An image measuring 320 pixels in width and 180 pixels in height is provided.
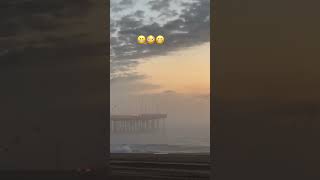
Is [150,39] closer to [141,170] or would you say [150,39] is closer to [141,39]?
[141,39]

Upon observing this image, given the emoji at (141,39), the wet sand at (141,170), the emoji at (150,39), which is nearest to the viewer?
the wet sand at (141,170)

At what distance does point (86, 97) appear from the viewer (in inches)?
156

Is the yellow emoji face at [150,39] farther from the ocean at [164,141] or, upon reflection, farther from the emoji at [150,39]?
the ocean at [164,141]

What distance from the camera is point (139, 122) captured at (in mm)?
5250

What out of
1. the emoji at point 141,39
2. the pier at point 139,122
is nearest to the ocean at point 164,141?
the pier at point 139,122

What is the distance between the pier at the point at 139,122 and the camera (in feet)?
15.9

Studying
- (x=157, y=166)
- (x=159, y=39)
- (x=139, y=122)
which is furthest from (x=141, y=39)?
(x=157, y=166)

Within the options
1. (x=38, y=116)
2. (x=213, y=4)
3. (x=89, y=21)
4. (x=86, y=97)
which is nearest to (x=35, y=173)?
(x=38, y=116)

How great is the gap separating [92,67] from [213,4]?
1.18m

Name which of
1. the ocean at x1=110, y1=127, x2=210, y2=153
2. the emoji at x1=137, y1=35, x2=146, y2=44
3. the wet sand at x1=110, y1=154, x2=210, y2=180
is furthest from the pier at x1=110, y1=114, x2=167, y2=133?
the emoji at x1=137, y1=35, x2=146, y2=44

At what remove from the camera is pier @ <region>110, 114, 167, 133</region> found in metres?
4.85

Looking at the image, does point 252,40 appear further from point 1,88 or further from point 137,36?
point 1,88

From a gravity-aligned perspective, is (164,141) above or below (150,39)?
below

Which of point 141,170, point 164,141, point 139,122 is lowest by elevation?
point 141,170
